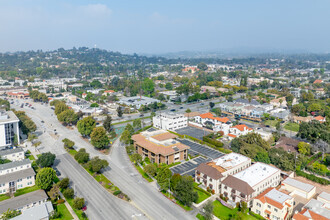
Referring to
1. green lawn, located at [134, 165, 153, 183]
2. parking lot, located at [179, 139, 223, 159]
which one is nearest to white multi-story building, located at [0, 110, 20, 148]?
green lawn, located at [134, 165, 153, 183]

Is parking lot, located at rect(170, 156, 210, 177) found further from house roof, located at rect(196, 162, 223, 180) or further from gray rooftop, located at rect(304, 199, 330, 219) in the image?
gray rooftop, located at rect(304, 199, 330, 219)

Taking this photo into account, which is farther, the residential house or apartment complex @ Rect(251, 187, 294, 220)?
the residential house

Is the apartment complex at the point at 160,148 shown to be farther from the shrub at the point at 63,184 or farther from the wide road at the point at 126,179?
the shrub at the point at 63,184

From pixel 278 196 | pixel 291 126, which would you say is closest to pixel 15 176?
pixel 278 196

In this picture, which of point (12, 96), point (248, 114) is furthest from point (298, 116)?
point (12, 96)

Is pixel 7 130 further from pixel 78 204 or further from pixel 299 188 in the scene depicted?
pixel 299 188

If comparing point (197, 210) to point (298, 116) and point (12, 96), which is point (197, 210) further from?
point (12, 96)
